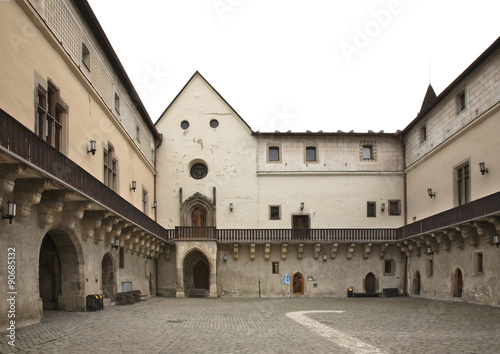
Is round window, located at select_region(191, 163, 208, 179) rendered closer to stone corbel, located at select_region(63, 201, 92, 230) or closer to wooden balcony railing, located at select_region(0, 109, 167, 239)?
wooden balcony railing, located at select_region(0, 109, 167, 239)

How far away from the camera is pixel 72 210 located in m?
18.8

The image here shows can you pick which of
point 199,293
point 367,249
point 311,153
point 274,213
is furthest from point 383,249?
point 199,293

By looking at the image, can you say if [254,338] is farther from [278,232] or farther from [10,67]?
[278,232]

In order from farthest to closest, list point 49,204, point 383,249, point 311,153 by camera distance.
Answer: point 311,153 < point 383,249 < point 49,204

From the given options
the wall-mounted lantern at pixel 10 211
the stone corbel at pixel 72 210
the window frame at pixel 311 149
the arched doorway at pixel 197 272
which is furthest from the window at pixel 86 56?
the window frame at pixel 311 149

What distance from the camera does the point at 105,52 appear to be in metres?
24.0

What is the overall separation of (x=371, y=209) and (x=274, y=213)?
274 inches

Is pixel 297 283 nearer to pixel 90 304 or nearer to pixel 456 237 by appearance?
pixel 456 237

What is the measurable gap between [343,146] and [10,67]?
26428 millimetres

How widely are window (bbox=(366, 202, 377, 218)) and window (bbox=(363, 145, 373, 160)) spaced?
3351 millimetres

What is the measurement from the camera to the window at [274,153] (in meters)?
37.4

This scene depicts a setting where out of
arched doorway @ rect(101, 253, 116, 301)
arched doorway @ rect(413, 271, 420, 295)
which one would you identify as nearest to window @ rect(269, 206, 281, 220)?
arched doorway @ rect(413, 271, 420, 295)

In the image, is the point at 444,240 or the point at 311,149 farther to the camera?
the point at 311,149

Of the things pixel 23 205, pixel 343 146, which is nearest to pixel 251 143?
pixel 343 146
